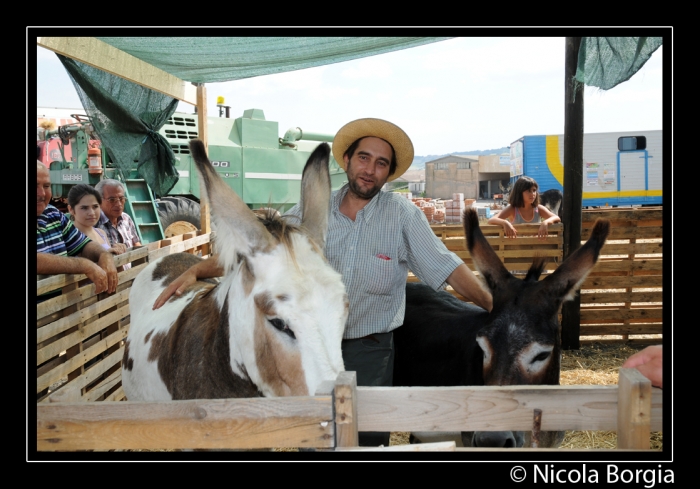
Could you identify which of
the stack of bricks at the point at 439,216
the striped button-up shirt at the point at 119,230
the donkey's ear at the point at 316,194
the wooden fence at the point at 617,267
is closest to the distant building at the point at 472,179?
the stack of bricks at the point at 439,216

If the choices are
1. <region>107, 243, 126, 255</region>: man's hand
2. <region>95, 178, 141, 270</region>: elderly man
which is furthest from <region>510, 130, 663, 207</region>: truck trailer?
<region>107, 243, 126, 255</region>: man's hand

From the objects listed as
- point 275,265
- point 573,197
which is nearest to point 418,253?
point 275,265

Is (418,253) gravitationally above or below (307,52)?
below

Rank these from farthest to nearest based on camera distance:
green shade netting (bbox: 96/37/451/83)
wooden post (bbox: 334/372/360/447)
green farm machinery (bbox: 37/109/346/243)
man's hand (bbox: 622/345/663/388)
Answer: green farm machinery (bbox: 37/109/346/243) < green shade netting (bbox: 96/37/451/83) < man's hand (bbox: 622/345/663/388) < wooden post (bbox: 334/372/360/447)

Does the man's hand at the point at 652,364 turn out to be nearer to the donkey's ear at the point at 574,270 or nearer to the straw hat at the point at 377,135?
the donkey's ear at the point at 574,270

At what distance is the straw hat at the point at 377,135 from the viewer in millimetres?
3090

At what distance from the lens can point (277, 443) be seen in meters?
1.55

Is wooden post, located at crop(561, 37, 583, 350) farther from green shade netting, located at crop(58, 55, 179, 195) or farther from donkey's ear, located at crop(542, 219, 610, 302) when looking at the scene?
green shade netting, located at crop(58, 55, 179, 195)

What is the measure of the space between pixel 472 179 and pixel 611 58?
4060 cm

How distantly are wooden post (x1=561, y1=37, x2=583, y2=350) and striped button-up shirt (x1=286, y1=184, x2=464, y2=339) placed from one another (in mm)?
3448

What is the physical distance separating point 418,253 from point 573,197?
156 inches

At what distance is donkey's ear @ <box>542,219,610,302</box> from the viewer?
8.75ft

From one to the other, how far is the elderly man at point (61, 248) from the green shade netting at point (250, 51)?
1475 mm
